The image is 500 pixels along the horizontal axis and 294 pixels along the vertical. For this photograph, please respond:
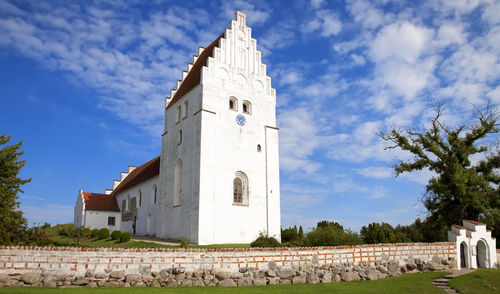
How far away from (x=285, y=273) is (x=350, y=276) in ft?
8.36

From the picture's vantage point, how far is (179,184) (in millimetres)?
31000

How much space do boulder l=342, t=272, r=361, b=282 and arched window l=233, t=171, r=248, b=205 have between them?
633 inches

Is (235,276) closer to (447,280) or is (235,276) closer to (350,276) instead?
(350,276)

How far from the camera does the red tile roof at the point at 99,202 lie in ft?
138

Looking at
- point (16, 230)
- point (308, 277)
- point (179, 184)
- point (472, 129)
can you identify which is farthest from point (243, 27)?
point (308, 277)

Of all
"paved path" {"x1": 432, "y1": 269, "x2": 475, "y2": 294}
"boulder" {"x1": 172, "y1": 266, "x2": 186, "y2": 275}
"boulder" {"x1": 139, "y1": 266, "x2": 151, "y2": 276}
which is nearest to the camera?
"boulder" {"x1": 139, "y1": 266, "x2": 151, "y2": 276}

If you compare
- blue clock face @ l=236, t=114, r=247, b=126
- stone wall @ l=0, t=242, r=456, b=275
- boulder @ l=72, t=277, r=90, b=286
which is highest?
blue clock face @ l=236, t=114, r=247, b=126

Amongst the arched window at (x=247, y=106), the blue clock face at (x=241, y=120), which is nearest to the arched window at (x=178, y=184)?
the blue clock face at (x=241, y=120)

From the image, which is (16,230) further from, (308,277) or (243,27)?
(243,27)

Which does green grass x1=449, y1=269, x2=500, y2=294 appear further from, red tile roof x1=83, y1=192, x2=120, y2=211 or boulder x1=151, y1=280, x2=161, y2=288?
red tile roof x1=83, y1=192, x2=120, y2=211

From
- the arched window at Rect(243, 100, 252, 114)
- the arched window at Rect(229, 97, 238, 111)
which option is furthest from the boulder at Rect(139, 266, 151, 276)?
the arched window at Rect(243, 100, 252, 114)

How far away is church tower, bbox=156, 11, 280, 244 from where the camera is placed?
91.8 ft

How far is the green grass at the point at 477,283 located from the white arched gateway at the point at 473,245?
93.0 inches

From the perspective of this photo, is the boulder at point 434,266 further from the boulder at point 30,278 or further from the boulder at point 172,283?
the boulder at point 30,278
